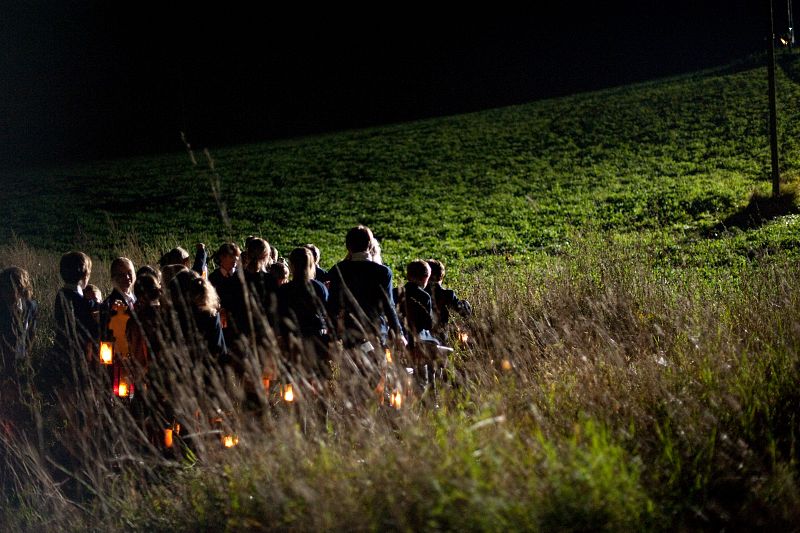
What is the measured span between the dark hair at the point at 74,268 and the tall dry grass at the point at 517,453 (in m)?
1.31

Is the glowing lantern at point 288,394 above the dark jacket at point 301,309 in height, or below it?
below

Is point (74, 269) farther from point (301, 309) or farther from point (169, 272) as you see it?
point (301, 309)

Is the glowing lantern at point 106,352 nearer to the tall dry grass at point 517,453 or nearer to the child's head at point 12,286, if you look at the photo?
the tall dry grass at point 517,453

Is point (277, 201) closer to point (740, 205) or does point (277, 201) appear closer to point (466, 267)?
point (466, 267)

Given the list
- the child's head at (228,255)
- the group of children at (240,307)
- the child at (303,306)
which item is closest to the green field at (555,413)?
the group of children at (240,307)

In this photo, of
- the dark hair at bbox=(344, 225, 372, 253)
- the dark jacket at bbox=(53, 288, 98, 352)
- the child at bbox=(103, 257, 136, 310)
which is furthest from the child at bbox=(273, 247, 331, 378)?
the dark jacket at bbox=(53, 288, 98, 352)

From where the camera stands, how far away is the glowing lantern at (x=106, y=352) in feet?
19.1

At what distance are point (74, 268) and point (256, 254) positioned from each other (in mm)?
1526

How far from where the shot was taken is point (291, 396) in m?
4.58

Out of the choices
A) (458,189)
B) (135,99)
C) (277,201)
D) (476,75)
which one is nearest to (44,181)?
(277,201)

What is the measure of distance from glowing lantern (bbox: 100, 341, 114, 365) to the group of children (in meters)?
0.10

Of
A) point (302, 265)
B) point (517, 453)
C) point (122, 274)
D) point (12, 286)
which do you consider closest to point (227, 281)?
point (122, 274)

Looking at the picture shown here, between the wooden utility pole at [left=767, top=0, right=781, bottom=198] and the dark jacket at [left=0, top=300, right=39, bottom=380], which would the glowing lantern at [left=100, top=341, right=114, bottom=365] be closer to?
the dark jacket at [left=0, top=300, right=39, bottom=380]

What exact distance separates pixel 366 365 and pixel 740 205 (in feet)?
51.1
